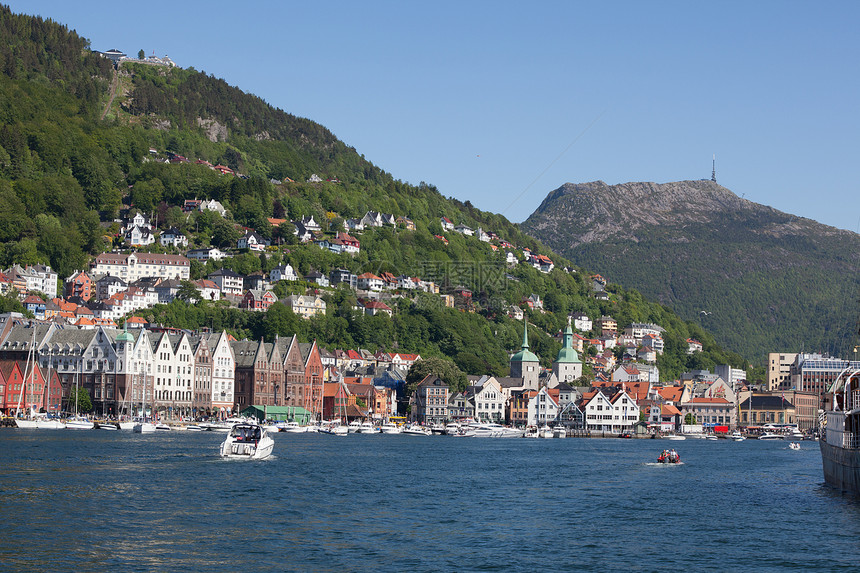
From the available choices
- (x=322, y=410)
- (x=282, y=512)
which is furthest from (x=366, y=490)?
(x=322, y=410)

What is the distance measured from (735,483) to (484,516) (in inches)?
1032

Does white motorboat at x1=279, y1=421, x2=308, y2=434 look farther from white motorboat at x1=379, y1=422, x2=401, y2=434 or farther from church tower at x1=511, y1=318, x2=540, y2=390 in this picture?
church tower at x1=511, y1=318, x2=540, y2=390

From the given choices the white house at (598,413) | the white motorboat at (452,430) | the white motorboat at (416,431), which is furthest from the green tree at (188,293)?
the white house at (598,413)

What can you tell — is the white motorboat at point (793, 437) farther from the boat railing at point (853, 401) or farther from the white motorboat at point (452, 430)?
the boat railing at point (853, 401)

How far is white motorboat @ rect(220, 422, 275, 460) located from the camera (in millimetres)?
80312

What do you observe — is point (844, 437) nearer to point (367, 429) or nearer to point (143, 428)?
point (143, 428)

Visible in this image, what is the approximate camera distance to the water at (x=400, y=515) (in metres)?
41.3

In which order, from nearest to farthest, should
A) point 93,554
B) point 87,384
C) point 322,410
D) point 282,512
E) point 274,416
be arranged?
point 93,554 < point 282,512 < point 87,384 < point 274,416 < point 322,410

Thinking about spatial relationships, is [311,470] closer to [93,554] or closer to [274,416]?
[93,554]

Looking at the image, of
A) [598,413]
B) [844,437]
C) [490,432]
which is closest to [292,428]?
[490,432]

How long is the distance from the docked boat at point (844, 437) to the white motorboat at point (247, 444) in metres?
37.9

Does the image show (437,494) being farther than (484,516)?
Yes

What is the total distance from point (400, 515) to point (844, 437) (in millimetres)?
25535

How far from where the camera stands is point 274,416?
15750cm
